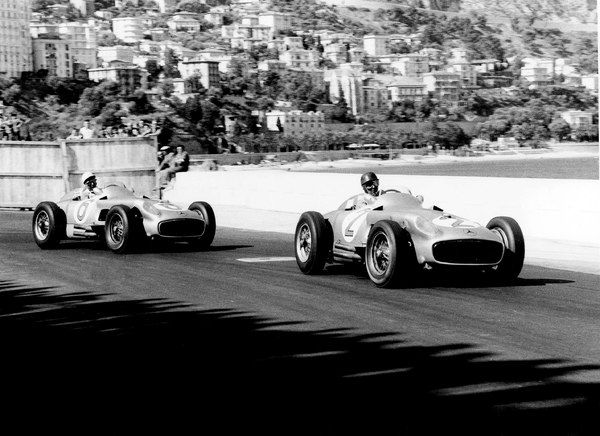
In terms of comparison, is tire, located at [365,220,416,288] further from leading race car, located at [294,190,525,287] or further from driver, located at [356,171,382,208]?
driver, located at [356,171,382,208]

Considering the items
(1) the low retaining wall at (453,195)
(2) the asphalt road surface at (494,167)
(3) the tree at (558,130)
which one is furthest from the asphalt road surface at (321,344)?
(3) the tree at (558,130)

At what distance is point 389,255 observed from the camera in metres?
11.6

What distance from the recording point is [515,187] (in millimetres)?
19422

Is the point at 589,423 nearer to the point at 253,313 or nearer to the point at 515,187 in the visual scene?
the point at 253,313

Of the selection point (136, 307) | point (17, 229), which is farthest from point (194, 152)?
point (136, 307)

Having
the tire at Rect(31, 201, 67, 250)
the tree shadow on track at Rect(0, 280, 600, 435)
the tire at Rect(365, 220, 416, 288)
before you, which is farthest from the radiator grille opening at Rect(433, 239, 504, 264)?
the tire at Rect(31, 201, 67, 250)

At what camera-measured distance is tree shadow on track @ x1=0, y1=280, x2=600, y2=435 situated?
610cm

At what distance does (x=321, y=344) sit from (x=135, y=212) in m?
8.27

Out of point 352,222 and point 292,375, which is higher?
point 352,222

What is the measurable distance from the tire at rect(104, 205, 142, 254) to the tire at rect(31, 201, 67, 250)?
1.08 m

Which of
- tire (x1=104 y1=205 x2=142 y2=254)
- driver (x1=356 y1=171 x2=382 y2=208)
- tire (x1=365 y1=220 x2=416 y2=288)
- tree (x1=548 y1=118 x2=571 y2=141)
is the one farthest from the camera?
tree (x1=548 y1=118 x2=571 y2=141)

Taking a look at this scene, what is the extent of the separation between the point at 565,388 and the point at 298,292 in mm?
5213

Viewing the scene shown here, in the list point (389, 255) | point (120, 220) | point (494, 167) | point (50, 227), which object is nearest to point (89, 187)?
point (50, 227)

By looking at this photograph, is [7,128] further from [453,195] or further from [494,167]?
[494,167]
